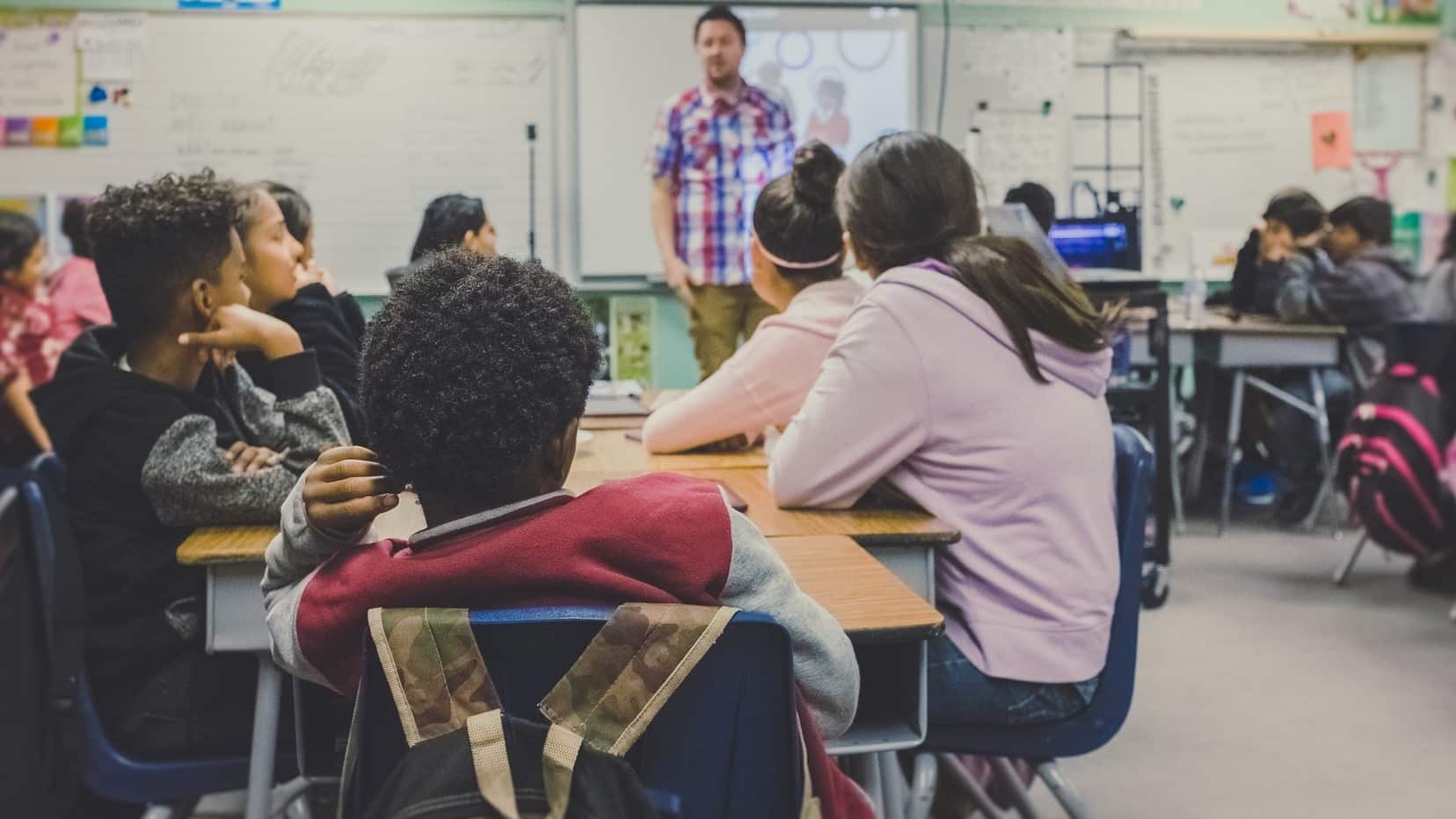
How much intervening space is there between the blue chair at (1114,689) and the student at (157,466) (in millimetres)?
929

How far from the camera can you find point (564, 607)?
3.12 ft

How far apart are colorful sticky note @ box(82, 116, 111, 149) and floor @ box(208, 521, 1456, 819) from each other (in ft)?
12.4

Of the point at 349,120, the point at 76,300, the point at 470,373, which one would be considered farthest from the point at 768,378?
the point at 349,120

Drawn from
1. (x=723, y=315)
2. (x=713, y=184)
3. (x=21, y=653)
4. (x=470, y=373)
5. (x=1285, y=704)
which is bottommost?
(x=1285, y=704)

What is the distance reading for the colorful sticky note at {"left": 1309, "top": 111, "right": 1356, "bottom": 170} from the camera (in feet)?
21.0

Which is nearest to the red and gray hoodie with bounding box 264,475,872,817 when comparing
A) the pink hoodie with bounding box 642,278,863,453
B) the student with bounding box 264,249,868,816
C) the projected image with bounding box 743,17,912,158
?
the student with bounding box 264,249,868,816

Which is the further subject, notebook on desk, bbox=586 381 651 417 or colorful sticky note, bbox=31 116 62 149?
colorful sticky note, bbox=31 116 62 149

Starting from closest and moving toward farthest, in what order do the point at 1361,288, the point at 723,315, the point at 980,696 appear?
1. the point at 980,696
2. the point at 723,315
3. the point at 1361,288

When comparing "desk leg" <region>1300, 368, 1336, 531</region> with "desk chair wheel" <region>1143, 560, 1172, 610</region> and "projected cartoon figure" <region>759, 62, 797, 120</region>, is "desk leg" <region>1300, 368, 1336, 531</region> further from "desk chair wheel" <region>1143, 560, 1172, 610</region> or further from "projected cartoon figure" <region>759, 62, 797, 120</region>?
"projected cartoon figure" <region>759, 62, 797, 120</region>

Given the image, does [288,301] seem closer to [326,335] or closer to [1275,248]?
[326,335]

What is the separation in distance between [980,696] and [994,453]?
319 mm

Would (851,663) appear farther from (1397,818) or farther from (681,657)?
(1397,818)

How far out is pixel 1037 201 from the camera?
370 cm

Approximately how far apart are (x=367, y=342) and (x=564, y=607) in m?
0.27
